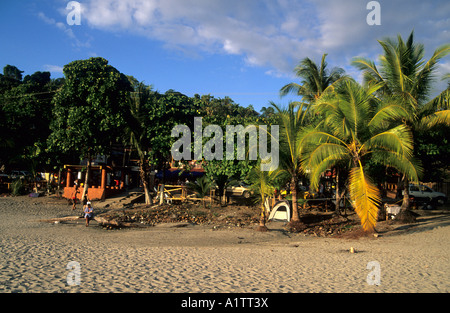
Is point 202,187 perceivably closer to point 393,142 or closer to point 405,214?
point 405,214

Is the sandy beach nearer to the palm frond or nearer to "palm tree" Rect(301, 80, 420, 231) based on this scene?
"palm tree" Rect(301, 80, 420, 231)

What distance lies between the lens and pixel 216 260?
873 cm

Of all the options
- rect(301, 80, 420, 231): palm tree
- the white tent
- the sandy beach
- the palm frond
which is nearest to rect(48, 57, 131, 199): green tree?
the sandy beach

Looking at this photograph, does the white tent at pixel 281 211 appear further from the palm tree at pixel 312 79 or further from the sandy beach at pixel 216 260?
the palm tree at pixel 312 79

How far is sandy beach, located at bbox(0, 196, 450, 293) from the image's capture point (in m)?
6.44

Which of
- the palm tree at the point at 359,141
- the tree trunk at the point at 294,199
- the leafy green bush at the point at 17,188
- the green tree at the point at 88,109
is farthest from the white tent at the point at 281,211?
the leafy green bush at the point at 17,188

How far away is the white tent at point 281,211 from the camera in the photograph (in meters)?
15.6

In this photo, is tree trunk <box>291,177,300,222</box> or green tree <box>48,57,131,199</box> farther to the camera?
green tree <box>48,57,131,199</box>

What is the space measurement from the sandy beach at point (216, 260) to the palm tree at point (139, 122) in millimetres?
6870

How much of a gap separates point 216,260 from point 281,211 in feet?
25.0

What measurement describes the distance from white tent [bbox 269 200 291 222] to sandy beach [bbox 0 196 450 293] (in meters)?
1.84

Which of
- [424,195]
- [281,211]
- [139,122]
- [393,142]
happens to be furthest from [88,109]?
[424,195]
